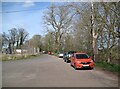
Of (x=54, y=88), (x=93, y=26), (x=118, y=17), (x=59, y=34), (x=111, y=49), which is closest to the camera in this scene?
(x=54, y=88)

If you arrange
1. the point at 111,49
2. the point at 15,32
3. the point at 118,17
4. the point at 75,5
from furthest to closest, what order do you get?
the point at 15,32
the point at 75,5
the point at 111,49
the point at 118,17

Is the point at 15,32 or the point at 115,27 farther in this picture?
the point at 15,32

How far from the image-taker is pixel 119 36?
23.7 meters

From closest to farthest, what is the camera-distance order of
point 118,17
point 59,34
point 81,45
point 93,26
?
point 118,17 < point 93,26 < point 81,45 < point 59,34

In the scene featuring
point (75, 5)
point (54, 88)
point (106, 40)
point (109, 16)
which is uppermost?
point (75, 5)

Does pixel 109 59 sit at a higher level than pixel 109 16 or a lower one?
lower

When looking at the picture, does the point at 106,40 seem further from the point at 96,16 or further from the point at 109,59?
the point at 96,16

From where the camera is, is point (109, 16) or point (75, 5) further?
point (75, 5)

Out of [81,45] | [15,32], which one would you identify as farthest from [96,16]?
[15,32]

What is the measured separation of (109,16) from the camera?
24.1 meters

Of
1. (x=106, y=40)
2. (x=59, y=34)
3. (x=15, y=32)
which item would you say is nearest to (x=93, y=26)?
(x=106, y=40)

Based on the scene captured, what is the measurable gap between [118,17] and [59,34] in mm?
54301

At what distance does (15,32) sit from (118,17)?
335 feet

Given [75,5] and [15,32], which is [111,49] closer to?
[75,5]
